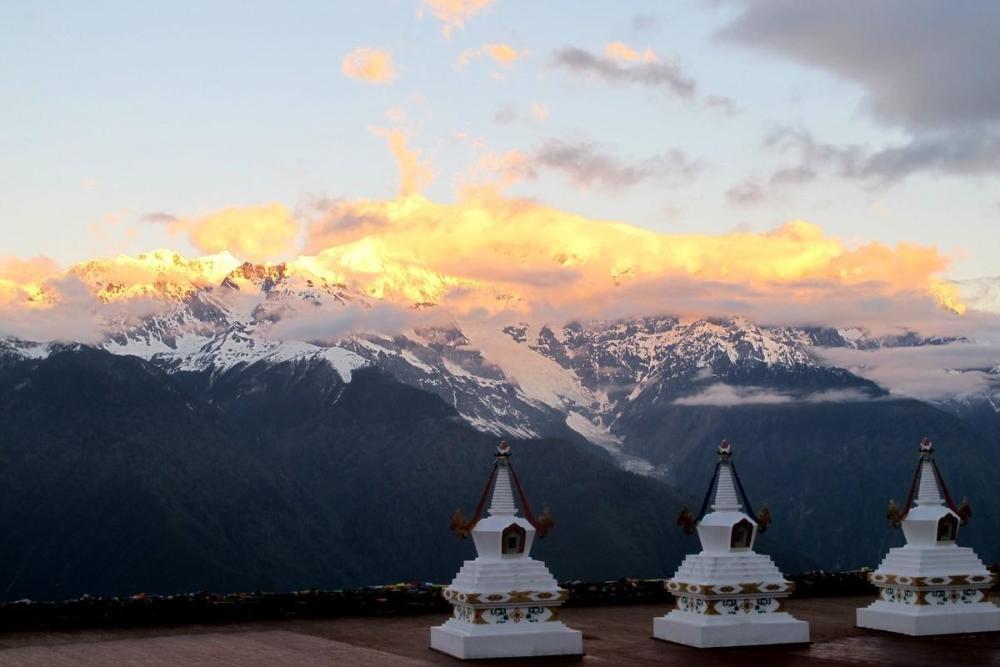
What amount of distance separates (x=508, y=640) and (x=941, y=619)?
48.2 ft

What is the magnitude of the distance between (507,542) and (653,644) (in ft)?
19.7

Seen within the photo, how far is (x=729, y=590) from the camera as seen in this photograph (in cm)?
4331

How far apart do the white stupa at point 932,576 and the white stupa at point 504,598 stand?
1173 cm

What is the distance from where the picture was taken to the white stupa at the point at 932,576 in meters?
46.2

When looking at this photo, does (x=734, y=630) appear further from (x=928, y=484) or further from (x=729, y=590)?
(x=928, y=484)

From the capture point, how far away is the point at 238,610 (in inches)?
2029

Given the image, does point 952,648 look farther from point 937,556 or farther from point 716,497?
point 716,497

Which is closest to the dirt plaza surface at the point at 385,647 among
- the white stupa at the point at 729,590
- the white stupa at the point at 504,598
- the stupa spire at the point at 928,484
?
the white stupa at the point at 729,590

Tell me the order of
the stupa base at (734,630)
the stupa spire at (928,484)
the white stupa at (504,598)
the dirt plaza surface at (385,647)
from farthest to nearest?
the stupa spire at (928,484), the stupa base at (734,630), the white stupa at (504,598), the dirt plaza surface at (385,647)

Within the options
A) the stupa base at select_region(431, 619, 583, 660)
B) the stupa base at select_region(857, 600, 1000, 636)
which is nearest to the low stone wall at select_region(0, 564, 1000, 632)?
the stupa base at select_region(431, 619, 583, 660)

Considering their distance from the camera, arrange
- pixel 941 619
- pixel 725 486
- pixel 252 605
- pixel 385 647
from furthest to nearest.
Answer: pixel 252 605 → pixel 941 619 → pixel 725 486 → pixel 385 647

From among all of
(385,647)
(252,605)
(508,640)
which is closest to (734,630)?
(508,640)

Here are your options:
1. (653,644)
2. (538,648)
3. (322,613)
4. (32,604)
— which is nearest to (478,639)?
(538,648)

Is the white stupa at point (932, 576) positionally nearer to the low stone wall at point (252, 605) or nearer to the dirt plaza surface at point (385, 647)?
the dirt plaza surface at point (385, 647)
